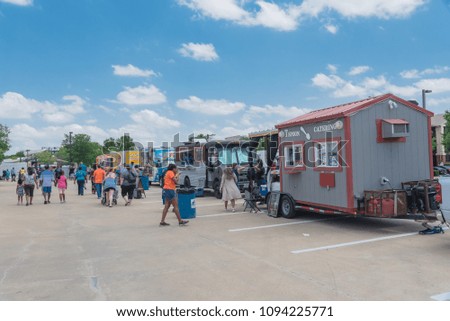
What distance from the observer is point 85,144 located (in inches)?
2638

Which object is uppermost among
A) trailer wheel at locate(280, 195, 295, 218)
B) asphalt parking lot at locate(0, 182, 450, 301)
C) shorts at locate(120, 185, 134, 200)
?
shorts at locate(120, 185, 134, 200)

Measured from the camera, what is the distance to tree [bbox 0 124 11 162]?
38.7 metres

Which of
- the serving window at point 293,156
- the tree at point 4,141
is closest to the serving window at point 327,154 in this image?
the serving window at point 293,156

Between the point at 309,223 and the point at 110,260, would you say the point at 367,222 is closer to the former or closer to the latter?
the point at 309,223

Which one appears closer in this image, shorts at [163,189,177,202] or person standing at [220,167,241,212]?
shorts at [163,189,177,202]

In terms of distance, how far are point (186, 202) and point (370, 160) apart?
513 cm

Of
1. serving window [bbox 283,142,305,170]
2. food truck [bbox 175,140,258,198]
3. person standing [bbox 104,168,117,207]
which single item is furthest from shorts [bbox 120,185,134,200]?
serving window [bbox 283,142,305,170]

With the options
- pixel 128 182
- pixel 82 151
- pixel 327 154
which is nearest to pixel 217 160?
pixel 128 182

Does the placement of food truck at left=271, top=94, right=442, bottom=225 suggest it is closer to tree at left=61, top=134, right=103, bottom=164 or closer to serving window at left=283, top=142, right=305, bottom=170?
serving window at left=283, top=142, right=305, bottom=170

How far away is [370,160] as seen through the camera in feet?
30.5

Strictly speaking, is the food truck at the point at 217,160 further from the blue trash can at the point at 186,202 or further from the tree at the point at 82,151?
the tree at the point at 82,151

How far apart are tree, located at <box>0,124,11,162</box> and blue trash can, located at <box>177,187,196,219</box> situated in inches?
1331

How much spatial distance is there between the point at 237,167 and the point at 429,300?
42.1ft
